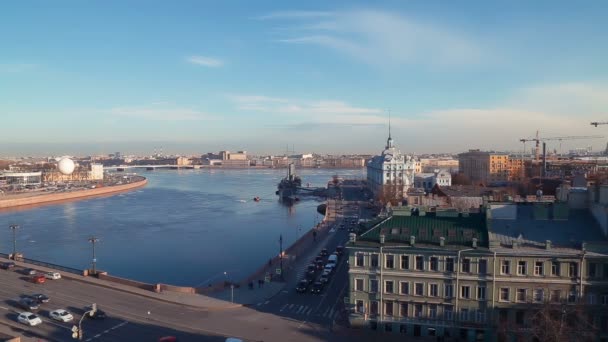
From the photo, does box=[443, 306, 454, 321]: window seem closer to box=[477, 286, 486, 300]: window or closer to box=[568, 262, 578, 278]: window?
box=[477, 286, 486, 300]: window

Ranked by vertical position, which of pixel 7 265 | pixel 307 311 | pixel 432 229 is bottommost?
pixel 307 311

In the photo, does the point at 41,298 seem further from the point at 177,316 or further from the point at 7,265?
the point at 7,265

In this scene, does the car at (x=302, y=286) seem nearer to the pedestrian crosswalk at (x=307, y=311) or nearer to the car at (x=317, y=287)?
the car at (x=317, y=287)

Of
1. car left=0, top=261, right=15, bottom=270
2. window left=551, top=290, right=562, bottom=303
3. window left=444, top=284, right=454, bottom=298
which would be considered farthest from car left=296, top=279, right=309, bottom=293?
car left=0, top=261, right=15, bottom=270

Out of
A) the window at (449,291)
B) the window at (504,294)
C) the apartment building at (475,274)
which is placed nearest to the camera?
the apartment building at (475,274)

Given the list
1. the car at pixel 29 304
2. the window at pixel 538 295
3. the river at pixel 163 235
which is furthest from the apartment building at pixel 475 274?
the river at pixel 163 235

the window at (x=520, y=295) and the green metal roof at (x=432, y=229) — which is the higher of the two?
the green metal roof at (x=432, y=229)

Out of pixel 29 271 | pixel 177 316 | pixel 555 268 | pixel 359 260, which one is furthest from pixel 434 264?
pixel 29 271
